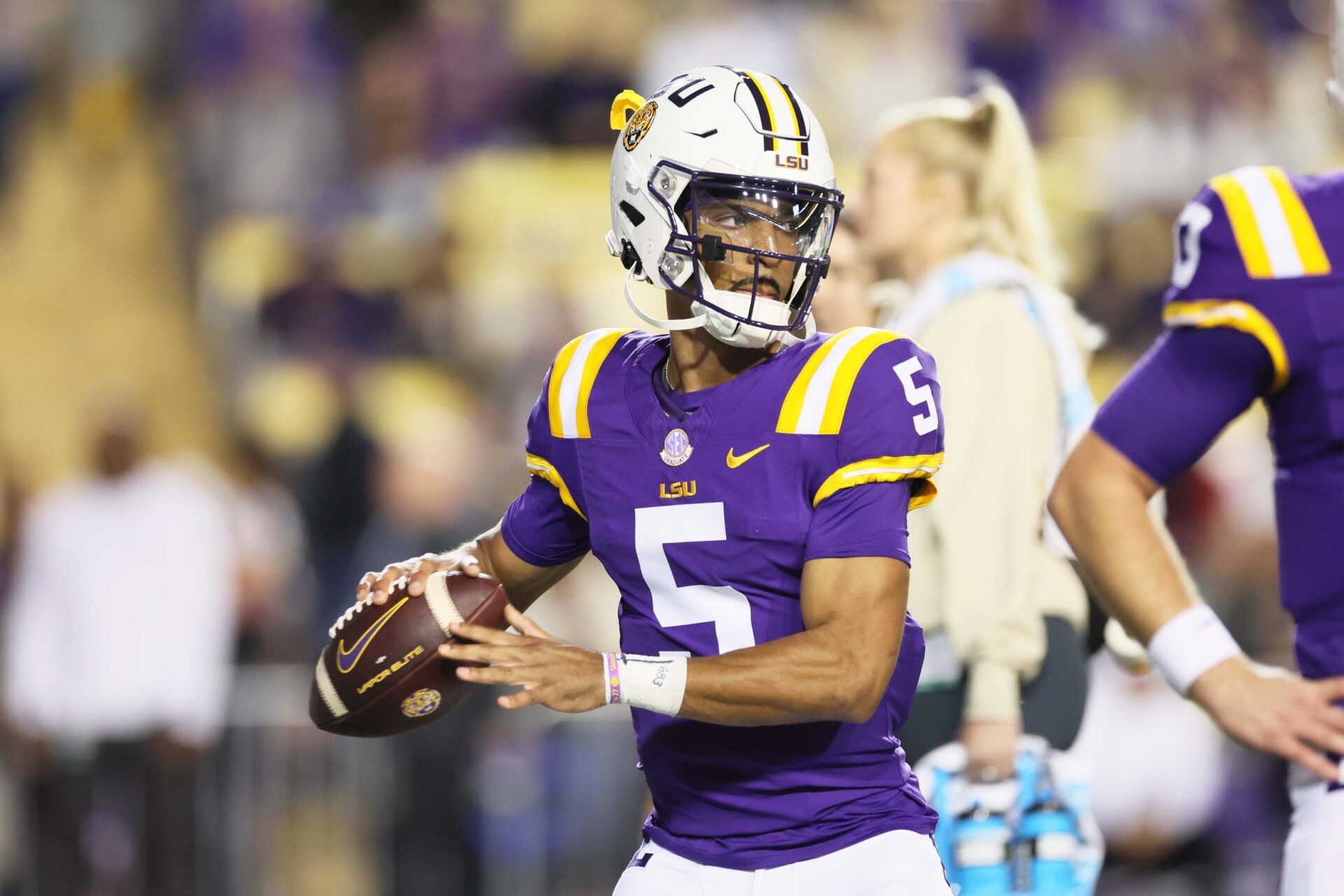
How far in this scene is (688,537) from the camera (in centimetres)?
260

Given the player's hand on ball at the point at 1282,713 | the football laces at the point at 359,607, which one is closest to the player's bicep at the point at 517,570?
the football laces at the point at 359,607

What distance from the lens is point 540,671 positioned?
236 centimetres

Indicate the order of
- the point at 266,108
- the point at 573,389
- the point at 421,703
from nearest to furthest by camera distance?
the point at 421,703 → the point at 573,389 → the point at 266,108

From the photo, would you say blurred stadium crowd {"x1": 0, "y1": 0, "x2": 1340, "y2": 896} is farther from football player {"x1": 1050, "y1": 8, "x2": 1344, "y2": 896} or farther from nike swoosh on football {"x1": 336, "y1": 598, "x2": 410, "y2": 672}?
football player {"x1": 1050, "y1": 8, "x2": 1344, "y2": 896}

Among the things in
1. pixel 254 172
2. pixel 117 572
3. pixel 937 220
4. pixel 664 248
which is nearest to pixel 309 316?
pixel 254 172

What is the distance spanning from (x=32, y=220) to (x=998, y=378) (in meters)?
7.07

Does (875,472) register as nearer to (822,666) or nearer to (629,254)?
(822,666)

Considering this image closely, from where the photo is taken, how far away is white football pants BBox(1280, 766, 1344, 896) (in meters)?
2.19

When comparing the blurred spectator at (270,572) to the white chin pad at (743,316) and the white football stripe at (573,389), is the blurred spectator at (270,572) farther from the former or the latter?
the white chin pad at (743,316)

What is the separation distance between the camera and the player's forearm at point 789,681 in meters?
2.40

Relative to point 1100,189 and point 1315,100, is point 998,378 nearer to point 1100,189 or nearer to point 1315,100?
point 1100,189

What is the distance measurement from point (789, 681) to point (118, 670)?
483 cm

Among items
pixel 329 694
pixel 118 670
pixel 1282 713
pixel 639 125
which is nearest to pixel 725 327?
pixel 639 125

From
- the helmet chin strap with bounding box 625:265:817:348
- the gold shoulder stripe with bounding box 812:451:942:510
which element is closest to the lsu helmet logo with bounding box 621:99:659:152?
the helmet chin strap with bounding box 625:265:817:348
